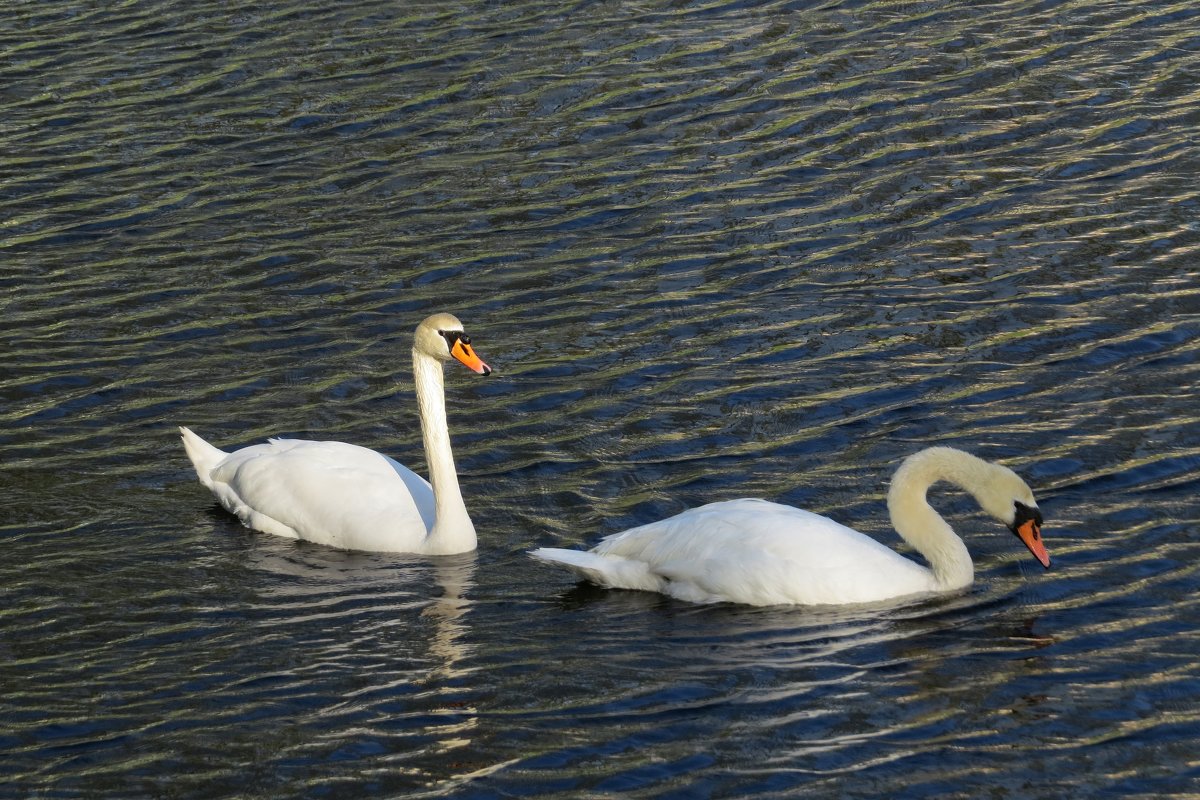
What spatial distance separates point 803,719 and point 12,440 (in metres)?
5.72

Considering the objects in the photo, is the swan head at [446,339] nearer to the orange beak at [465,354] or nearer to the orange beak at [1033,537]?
the orange beak at [465,354]

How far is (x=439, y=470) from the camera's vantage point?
1014 cm

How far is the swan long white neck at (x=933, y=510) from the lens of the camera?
29.8ft

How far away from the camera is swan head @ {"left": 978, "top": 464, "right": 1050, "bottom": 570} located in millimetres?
9055

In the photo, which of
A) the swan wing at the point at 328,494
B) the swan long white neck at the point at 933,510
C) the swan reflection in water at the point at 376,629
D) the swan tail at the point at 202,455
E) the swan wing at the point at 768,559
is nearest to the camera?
the swan reflection in water at the point at 376,629

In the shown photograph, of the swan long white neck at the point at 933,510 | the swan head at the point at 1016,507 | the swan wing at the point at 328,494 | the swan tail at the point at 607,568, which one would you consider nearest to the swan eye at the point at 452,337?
the swan wing at the point at 328,494

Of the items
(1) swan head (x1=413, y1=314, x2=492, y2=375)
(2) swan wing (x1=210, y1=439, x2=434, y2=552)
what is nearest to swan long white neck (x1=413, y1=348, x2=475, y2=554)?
(1) swan head (x1=413, y1=314, x2=492, y2=375)

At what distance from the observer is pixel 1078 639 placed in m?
8.38

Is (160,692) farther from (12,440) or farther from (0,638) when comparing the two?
(12,440)

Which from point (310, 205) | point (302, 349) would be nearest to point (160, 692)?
point (302, 349)

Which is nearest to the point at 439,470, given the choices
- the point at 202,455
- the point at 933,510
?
the point at 202,455

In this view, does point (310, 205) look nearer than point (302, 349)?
No

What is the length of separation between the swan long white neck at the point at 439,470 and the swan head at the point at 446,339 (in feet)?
0.38

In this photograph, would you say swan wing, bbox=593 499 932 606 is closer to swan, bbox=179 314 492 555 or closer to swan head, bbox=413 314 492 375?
swan, bbox=179 314 492 555
